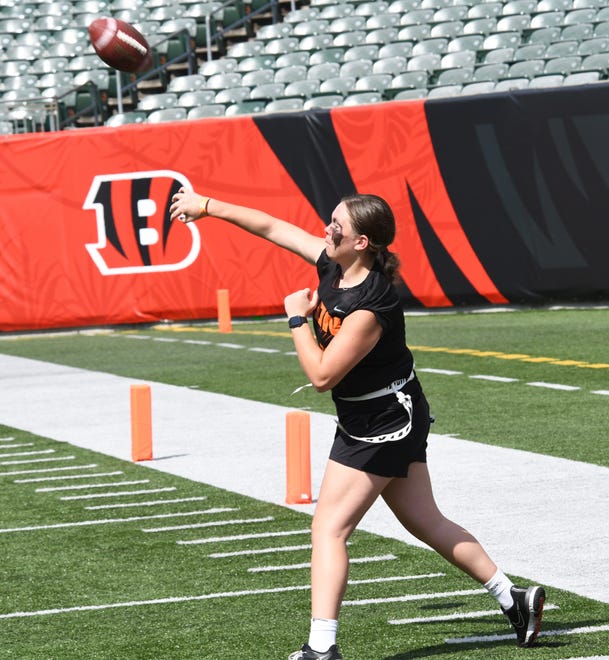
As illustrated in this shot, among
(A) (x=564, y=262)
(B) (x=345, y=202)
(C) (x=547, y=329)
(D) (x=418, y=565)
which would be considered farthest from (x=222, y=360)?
(B) (x=345, y=202)

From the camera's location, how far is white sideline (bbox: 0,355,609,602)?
7691 mm

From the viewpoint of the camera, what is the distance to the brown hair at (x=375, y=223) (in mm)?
5531

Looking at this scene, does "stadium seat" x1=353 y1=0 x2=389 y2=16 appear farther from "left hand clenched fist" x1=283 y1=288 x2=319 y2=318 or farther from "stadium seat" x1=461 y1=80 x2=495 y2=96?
"left hand clenched fist" x1=283 y1=288 x2=319 y2=318

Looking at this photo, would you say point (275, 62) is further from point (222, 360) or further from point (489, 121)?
point (222, 360)

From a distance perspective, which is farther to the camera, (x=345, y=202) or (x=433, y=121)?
(x=433, y=121)

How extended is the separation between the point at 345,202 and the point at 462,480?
14.7 ft

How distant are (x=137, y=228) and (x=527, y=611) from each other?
17.2 meters

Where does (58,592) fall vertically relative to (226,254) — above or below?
above

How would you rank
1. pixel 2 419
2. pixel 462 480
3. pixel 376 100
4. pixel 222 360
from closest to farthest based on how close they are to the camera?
pixel 462 480 → pixel 2 419 → pixel 222 360 → pixel 376 100

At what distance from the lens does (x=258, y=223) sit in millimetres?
6348

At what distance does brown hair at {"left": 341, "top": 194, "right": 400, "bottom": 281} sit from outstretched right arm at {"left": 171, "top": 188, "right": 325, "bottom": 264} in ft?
1.59

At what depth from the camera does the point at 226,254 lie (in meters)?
22.5

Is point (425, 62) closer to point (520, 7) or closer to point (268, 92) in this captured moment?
point (520, 7)

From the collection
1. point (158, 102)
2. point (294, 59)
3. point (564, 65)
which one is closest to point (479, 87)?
point (564, 65)
